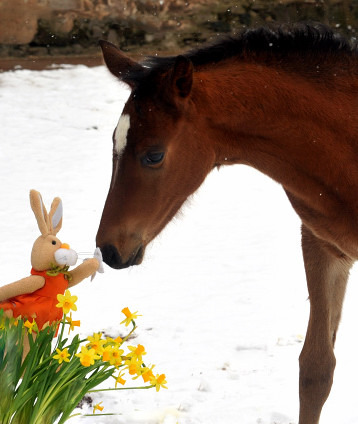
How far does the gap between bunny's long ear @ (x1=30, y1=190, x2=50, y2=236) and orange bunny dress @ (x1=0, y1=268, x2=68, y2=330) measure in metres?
0.16

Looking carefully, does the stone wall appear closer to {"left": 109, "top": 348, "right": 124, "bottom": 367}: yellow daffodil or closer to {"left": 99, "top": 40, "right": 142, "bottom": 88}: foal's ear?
{"left": 99, "top": 40, "right": 142, "bottom": 88}: foal's ear

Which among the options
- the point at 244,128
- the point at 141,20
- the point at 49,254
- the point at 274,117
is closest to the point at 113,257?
the point at 49,254

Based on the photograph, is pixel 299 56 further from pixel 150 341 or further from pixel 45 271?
pixel 150 341

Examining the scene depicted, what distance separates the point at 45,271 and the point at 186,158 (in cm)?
64

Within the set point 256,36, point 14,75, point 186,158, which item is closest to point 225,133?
point 186,158

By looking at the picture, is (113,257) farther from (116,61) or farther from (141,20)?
(141,20)

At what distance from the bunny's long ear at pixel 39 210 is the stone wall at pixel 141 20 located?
255 inches

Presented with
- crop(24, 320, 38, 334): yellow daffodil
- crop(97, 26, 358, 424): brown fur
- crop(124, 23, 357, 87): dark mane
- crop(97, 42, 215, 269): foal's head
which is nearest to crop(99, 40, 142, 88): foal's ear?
crop(97, 26, 358, 424): brown fur

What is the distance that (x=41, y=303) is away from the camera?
8.44 ft

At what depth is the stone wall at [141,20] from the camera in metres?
8.73

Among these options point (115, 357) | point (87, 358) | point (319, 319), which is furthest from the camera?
point (319, 319)

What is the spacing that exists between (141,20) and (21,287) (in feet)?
22.5

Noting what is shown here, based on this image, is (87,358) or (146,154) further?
(146,154)

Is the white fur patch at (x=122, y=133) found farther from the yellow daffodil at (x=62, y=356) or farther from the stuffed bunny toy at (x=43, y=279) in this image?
the yellow daffodil at (x=62, y=356)
